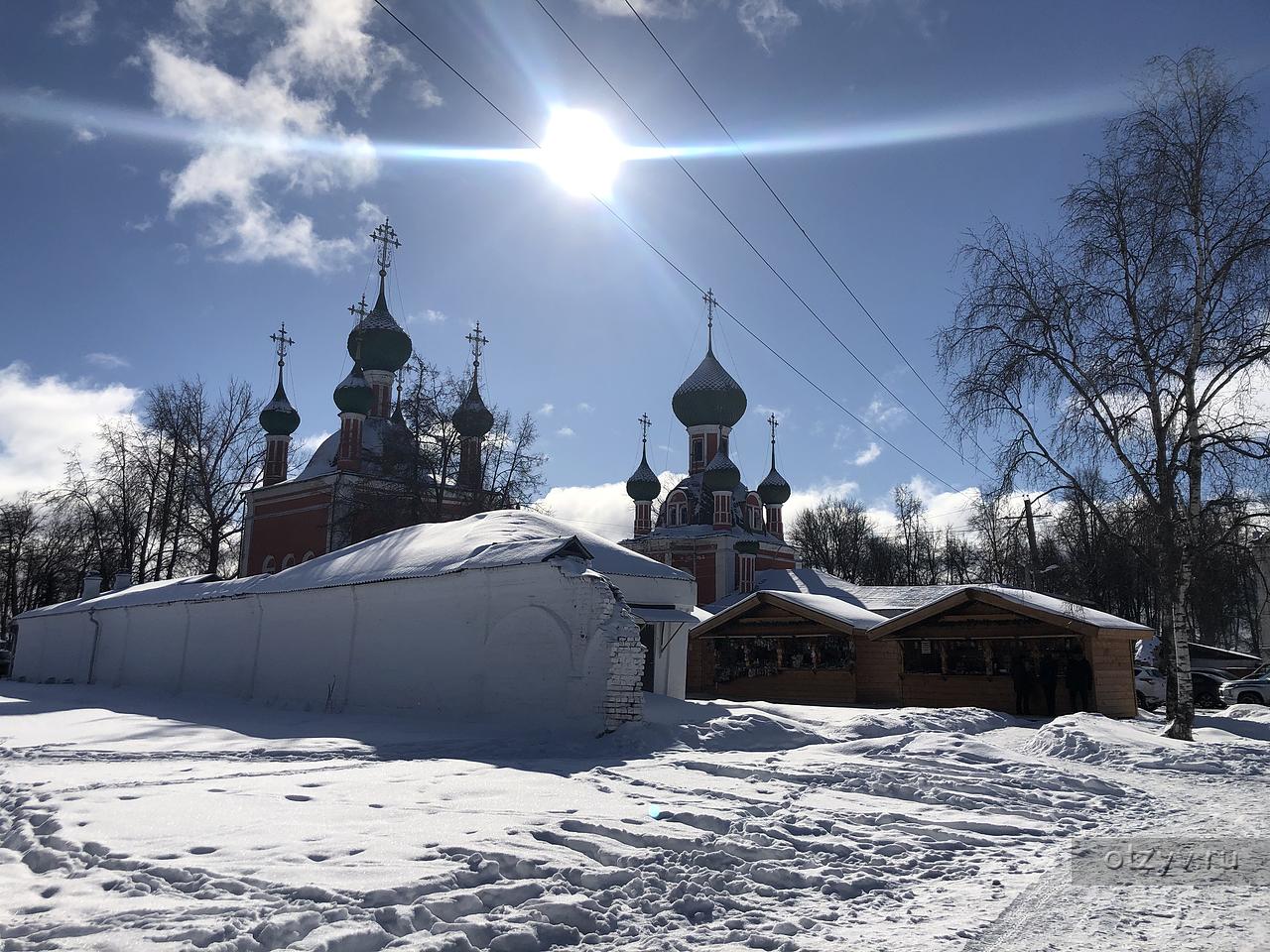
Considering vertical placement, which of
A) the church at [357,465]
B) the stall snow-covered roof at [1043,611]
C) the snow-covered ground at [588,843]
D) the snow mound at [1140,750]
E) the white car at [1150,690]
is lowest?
the snow-covered ground at [588,843]

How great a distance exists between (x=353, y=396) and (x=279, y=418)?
7.60m

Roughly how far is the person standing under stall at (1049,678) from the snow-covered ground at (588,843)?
298 inches

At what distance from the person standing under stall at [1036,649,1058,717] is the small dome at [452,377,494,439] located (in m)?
23.8

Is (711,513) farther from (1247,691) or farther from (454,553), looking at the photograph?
(454,553)

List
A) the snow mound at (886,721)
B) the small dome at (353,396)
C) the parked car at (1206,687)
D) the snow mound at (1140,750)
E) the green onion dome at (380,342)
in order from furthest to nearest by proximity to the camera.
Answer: the green onion dome at (380,342)
the small dome at (353,396)
the parked car at (1206,687)
the snow mound at (886,721)
the snow mound at (1140,750)

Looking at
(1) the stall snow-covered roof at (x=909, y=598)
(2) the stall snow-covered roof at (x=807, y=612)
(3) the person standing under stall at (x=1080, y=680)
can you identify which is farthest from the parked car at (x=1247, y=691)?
(2) the stall snow-covered roof at (x=807, y=612)

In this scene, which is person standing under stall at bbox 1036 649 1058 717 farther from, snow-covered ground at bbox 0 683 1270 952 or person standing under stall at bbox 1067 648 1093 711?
snow-covered ground at bbox 0 683 1270 952

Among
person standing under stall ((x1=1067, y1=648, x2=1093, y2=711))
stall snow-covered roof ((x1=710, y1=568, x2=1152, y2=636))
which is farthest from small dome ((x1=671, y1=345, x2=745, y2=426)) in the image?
person standing under stall ((x1=1067, y1=648, x2=1093, y2=711))

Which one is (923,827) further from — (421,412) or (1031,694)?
(421,412)

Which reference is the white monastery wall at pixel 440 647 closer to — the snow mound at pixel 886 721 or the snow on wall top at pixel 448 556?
the snow on wall top at pixel 448 556

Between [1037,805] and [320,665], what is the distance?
42.3 ft

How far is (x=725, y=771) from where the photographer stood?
9789 millimetres

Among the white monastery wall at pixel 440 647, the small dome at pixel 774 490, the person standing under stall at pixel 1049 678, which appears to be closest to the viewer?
the white monastery wall at pixel 440 647

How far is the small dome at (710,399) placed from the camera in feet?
159
